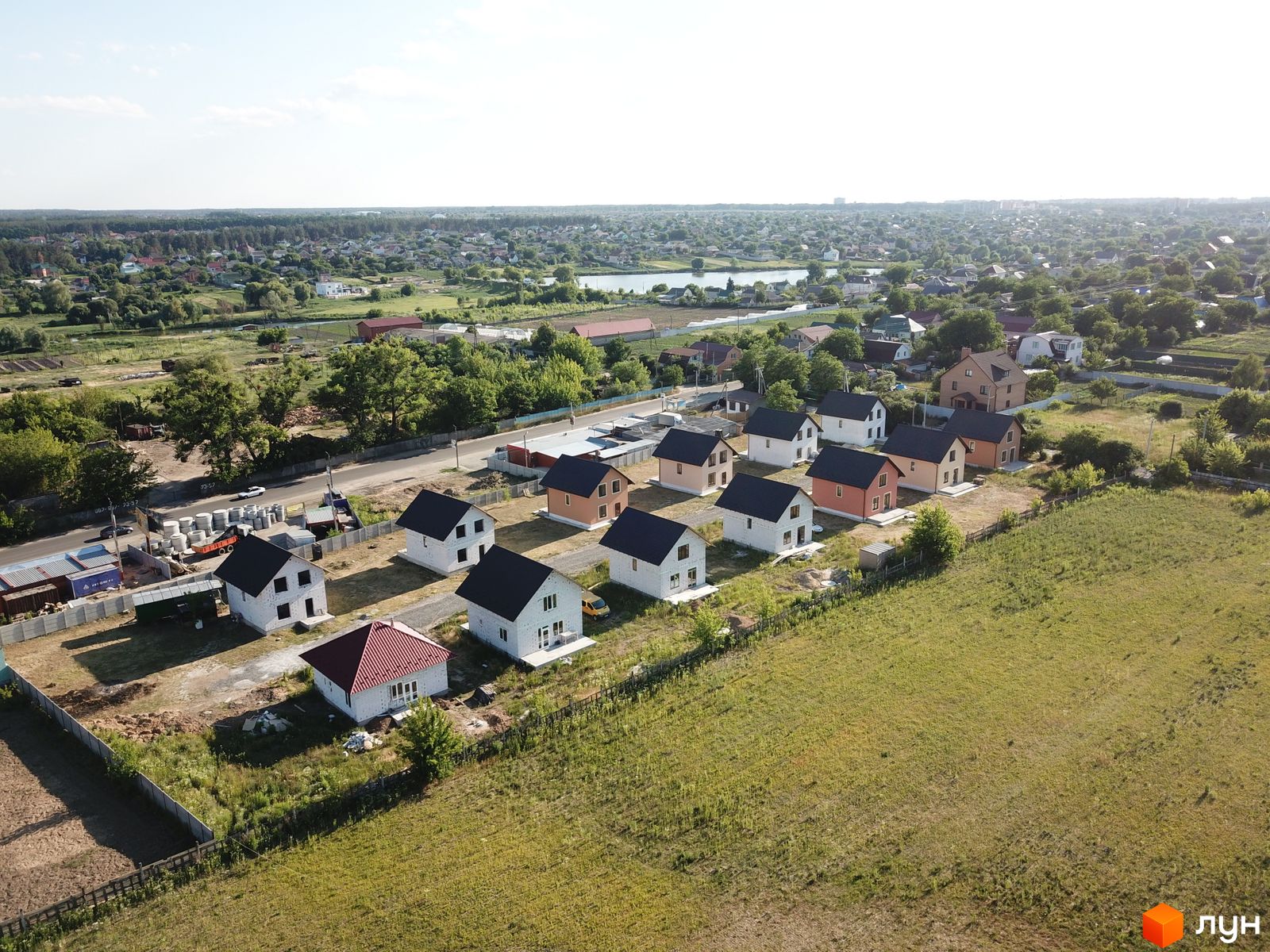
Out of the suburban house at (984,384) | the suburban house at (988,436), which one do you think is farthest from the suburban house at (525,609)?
the suburban house at (984,384)

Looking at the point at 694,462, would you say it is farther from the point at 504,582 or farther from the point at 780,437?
the point at 504,582

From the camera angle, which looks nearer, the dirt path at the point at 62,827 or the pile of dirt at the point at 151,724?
the dirt path at the point at 62,827

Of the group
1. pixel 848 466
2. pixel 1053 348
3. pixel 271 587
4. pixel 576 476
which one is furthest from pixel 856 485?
pixel 1053 348

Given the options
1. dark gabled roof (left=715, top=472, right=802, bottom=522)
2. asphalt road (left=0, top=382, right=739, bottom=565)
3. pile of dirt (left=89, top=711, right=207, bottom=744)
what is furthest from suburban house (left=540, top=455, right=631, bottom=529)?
pile of dirt (left=89, top=711, right=207, bottom=744)

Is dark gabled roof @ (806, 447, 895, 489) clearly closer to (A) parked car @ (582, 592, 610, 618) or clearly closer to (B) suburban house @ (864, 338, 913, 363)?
(A) parked car @ (582, 592, 610, 618)

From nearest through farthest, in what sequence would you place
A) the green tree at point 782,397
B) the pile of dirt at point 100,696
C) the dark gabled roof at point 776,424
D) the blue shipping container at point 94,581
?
the pile of dirt at point 100,696, the blue shipping container at point 94,581, the dark gabled roof at point 776,424, the green tree at point 782,397

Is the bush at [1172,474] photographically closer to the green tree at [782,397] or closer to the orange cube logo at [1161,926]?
the green tree at [782,397]

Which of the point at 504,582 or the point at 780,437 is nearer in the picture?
the point at 504,582
